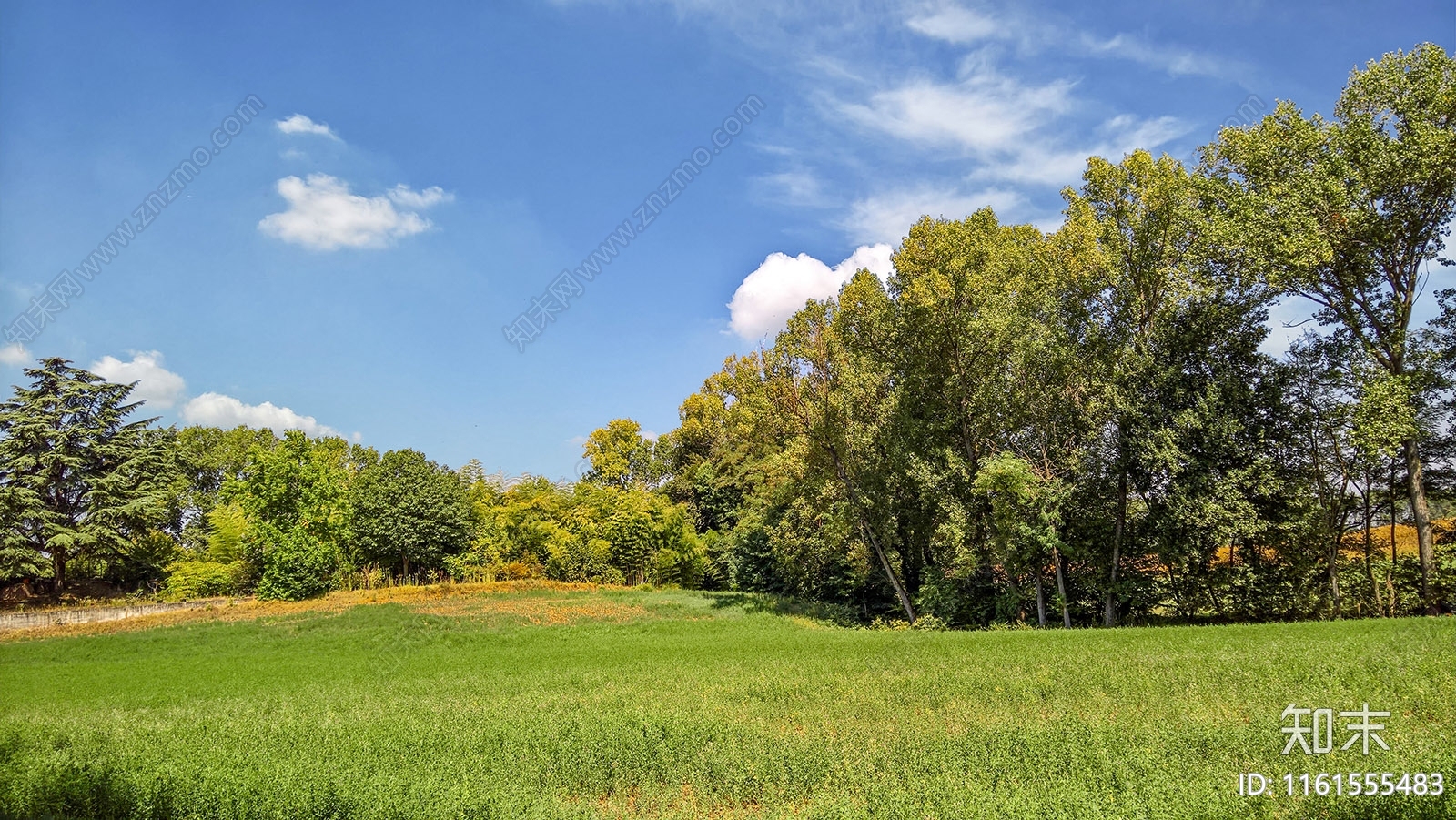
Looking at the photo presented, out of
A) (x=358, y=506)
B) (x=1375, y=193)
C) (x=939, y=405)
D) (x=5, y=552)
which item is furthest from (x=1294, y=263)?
(x=5, y=552)

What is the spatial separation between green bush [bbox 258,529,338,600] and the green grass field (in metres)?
26.2

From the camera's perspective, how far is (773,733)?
1191cm

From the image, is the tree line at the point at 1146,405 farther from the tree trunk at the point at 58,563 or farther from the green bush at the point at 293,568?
the green bush at the point at 293,568

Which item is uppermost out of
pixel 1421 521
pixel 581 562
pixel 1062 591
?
pixel 1421 521

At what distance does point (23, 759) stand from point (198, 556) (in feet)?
194

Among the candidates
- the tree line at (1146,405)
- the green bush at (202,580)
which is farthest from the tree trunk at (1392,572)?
the green bush at (202,580)

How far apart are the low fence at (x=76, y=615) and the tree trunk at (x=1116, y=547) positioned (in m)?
48.7

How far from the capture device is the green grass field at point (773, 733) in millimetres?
8500

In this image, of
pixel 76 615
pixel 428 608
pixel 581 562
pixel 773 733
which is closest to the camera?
pixel 773 733

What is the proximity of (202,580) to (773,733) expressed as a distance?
57.2 m

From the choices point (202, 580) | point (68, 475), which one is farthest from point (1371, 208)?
point (68, 475)

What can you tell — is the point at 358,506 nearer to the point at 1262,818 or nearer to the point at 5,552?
the point at 5,552

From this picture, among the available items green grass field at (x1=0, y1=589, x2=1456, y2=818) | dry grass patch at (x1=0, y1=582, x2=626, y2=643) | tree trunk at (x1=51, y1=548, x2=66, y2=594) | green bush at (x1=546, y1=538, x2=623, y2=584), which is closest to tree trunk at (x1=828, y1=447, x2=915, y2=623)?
green grass field at (x1=0, y1=589, x2=1456, y2=818)

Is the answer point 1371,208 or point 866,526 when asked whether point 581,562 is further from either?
point 1371,208
